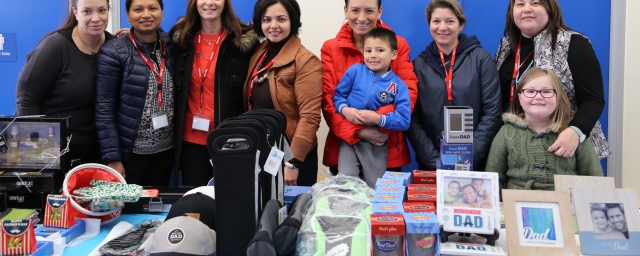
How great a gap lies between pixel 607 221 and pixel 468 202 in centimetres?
40

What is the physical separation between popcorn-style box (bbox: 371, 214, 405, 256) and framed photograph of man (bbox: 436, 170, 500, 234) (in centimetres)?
16

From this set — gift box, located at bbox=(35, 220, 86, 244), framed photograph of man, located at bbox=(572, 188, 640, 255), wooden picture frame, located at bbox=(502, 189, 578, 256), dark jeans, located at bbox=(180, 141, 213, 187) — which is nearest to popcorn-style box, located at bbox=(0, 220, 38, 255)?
gift box, located at bbox=(35, 220, 86, 244)

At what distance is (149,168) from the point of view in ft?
9.55

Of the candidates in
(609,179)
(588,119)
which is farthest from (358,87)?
(609,179)

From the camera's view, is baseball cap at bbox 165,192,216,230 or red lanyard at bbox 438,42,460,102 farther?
red lanyard at bbox 438,42,460,102

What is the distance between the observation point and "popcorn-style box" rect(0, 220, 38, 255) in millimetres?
1638

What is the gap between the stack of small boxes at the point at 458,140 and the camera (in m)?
1.83

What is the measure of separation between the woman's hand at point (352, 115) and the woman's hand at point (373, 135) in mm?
66

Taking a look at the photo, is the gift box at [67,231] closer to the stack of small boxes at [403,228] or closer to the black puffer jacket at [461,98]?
the stack of small boxes at [403,228]

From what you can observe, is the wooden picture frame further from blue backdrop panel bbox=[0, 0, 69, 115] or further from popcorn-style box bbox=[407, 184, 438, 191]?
blue backdrop panel bbox=[0, 0, 69, 115]

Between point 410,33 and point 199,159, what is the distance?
5.86 ft

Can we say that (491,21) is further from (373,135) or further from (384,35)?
(373,135)

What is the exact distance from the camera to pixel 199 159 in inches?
114

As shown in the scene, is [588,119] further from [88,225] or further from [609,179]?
[88,225]
